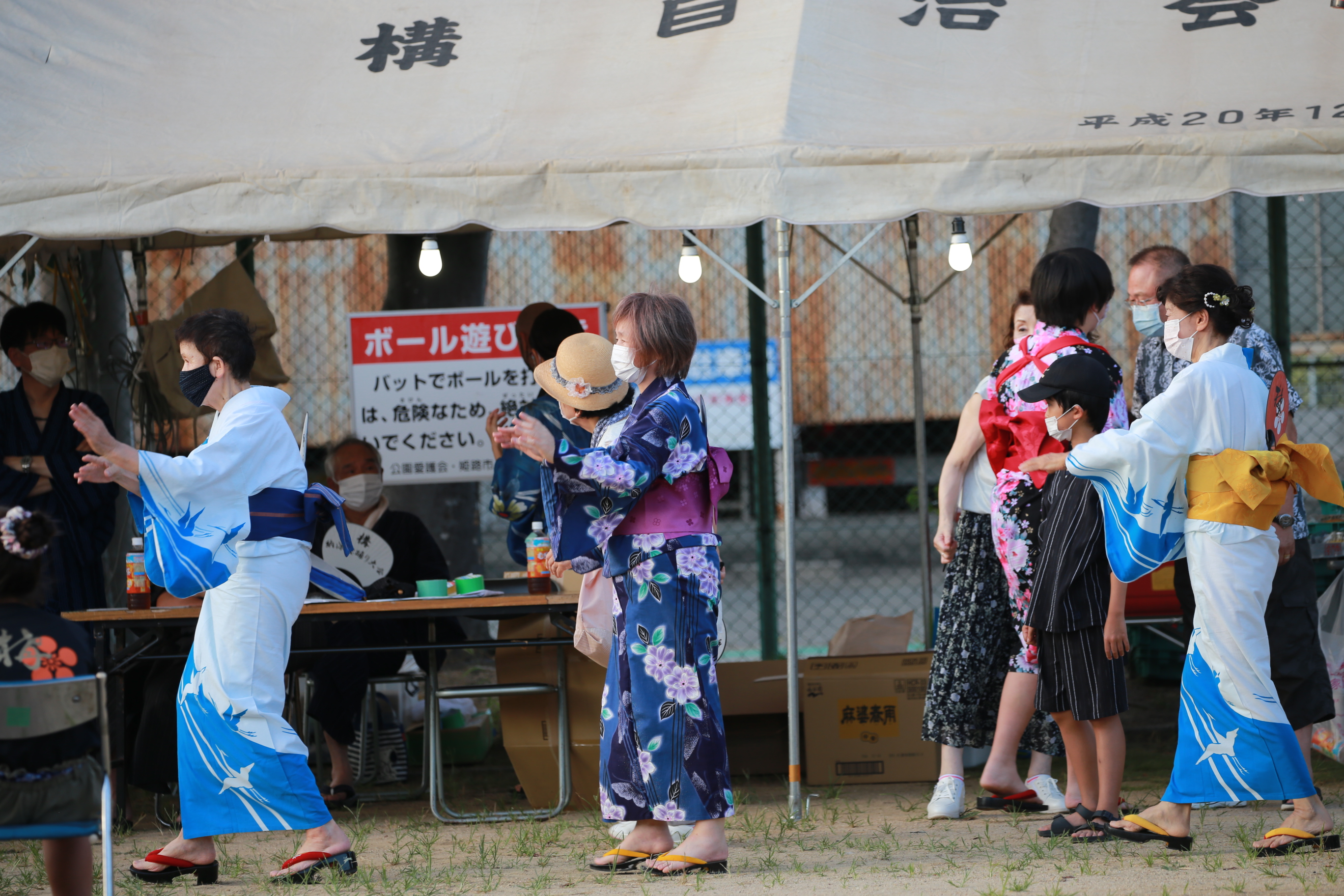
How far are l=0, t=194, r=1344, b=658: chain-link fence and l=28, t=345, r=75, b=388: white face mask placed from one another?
4.19 ft

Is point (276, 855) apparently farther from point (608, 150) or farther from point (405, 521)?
point (608, 150)

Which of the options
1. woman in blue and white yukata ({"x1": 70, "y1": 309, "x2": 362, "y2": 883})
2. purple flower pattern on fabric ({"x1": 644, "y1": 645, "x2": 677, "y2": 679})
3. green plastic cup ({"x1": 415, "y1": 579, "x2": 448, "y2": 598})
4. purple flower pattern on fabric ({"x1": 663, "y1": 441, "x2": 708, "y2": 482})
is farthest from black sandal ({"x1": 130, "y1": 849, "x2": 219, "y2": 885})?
purple flower pattern on fabric ({"x1": 663, "y1": 441, "x2": 708, "y2": 482})

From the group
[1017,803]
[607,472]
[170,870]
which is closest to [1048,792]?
[1017,803]

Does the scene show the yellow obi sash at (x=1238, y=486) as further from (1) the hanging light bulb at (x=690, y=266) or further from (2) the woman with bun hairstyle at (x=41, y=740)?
(2) the woman with bun hairstyle at (x=41, y=740)

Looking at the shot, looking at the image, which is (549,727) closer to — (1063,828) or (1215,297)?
(1063,828)

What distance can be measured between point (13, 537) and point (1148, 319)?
326 cm

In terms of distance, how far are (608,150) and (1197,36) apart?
2.03 metres

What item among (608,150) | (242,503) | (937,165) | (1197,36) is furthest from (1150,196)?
(242,503)

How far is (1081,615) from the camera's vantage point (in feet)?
12.8

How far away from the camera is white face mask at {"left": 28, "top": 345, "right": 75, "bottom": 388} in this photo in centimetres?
517

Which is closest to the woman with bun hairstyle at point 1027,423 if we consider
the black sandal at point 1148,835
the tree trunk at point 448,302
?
the black sandal at point 1148,835

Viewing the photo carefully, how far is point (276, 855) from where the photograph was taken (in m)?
4.29

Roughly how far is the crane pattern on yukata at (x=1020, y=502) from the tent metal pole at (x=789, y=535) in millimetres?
644

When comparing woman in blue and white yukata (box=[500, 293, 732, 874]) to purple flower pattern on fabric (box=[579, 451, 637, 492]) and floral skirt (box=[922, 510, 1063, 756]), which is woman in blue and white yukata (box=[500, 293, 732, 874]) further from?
floral skirt (box=[922, 510, 1063, 756])
